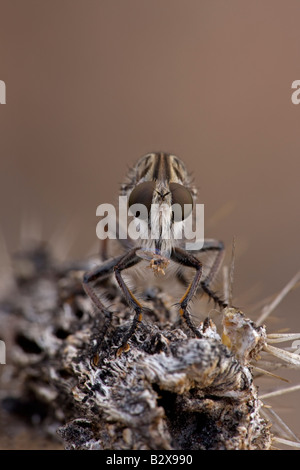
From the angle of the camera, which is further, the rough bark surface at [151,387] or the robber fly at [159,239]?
the robber fly at [159,239]

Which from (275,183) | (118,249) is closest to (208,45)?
(275,183)

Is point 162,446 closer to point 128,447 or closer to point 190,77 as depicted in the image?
point 128,447

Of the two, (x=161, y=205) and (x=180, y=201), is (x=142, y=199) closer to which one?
(x=161, y=205)

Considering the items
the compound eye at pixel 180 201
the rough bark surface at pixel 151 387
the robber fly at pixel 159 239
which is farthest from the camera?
the compound eye at pixel 180 201

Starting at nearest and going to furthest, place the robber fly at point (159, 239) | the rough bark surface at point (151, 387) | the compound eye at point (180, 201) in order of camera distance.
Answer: the rough bark surface at point (151, 387) < the robber fly at point (159, 239) < the compound eye at point (180, 201)

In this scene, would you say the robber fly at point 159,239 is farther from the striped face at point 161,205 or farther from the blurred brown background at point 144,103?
the blurred brown background at point 144,103

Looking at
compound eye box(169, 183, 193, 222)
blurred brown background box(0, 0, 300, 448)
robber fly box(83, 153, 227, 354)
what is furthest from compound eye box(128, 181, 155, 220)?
blurred brown background box(0, 0, 300, 448)

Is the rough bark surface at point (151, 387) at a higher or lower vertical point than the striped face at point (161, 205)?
lower

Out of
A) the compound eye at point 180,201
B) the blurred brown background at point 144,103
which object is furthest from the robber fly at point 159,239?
the blurred brown background at point 144,103
